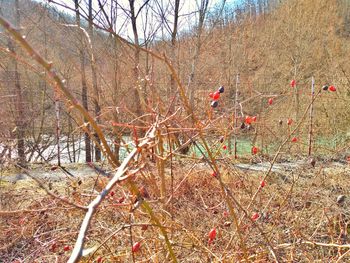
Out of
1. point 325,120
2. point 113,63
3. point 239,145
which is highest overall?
point 113,63

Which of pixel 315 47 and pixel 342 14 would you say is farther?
pixel 342 14

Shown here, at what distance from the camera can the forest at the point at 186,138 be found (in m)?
1.54

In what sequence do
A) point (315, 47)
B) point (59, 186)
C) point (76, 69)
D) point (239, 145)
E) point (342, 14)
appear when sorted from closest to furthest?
point (59, 186) < point (76, 69) < point (239, 145) < point (315, 47) < point (342, 14)

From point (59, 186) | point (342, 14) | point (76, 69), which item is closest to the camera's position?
point (59, 186)

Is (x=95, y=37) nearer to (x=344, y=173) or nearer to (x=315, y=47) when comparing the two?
(x=344, y=173)

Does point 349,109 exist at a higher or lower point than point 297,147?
higher

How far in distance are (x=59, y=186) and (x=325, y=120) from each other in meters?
7.10

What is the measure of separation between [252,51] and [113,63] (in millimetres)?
7670

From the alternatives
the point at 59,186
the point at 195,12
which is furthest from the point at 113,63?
the point at 59,186

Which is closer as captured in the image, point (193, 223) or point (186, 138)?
point (186, 138)

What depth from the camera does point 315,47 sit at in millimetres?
13680

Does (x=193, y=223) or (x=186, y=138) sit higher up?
(x=186, y=138)

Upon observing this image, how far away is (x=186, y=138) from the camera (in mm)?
1919

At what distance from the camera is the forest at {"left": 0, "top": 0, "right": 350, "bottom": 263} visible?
1.54 metres
